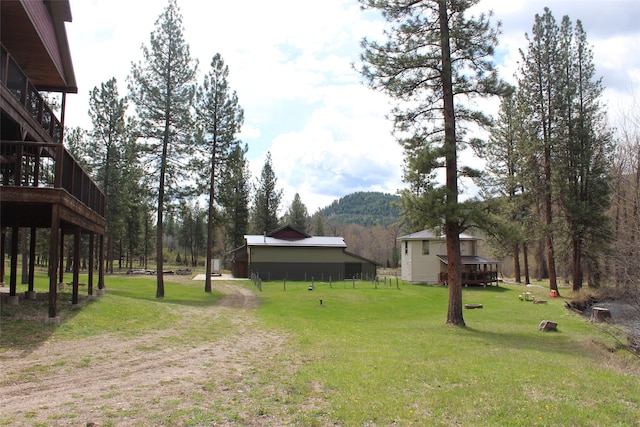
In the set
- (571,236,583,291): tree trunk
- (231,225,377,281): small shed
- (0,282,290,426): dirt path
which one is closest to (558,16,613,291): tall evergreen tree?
(571,236,583,291): tree trunk

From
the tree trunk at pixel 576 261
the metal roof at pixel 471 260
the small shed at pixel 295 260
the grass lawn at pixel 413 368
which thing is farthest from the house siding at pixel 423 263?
the grass lawn at pixel 413 368

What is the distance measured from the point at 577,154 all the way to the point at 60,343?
104ft

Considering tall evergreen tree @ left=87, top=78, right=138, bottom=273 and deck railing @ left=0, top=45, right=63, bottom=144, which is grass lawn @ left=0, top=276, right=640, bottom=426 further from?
tall evergreen tree @ left=87, top=78, right=138, bottom=273

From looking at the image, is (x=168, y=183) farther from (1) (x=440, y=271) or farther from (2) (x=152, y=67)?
(1) (x=440, y=271)

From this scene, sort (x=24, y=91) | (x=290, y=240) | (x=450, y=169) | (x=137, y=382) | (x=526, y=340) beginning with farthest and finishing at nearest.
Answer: (x=290, y=240) < (x=450, y=169) < (x=526, y=340) < (x=24, y=91) < (x=137, y=382)

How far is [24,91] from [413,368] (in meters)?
12.4

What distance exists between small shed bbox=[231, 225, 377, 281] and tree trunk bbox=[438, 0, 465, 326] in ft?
87.8

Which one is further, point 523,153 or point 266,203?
point 266,203

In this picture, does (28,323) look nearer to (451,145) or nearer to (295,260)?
(451,145)

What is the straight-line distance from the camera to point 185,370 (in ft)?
24.9

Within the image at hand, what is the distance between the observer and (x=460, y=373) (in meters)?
7.88

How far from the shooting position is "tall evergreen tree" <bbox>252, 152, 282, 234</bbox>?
2418 inches

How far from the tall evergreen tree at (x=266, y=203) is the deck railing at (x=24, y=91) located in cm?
4687

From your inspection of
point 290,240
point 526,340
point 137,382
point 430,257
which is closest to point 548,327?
point 526,340
